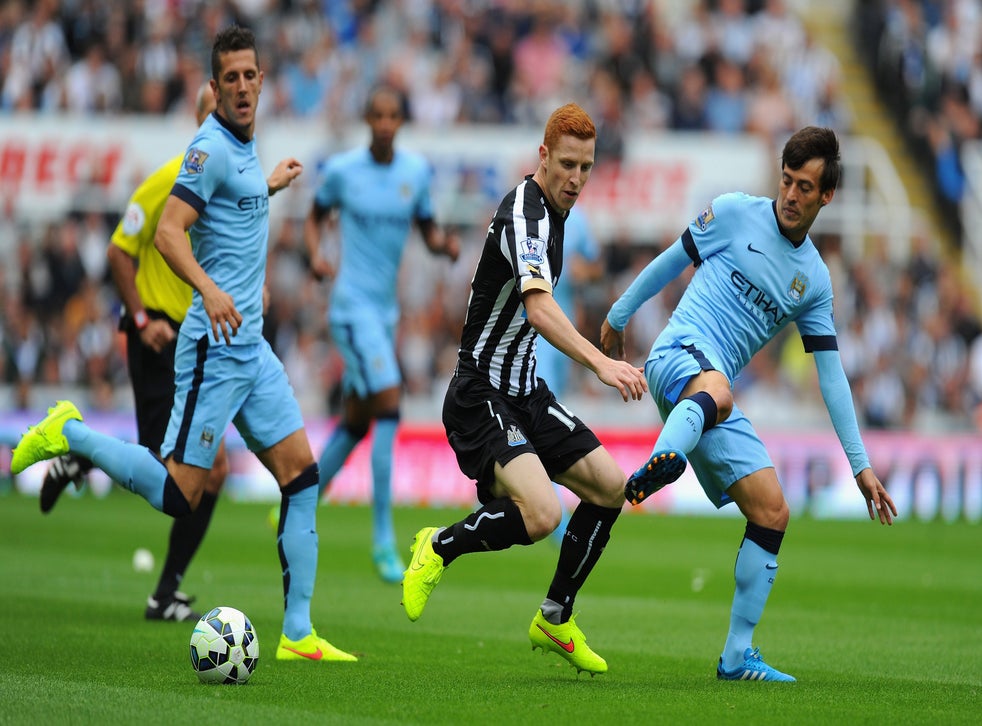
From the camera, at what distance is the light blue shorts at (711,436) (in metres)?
7.43

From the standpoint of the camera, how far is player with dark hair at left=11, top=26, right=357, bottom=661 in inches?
301

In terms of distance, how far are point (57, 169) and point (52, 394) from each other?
335 centimetres

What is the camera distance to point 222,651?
22.7 feet

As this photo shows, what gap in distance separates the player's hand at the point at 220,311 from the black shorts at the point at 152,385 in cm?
201

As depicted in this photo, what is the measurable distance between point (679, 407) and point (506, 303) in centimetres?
95

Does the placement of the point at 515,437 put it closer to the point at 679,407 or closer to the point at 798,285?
the point at 679,407

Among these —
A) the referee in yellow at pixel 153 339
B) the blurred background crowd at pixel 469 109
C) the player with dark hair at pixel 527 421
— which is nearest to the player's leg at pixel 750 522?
the player with dark hair at pixel 527 421

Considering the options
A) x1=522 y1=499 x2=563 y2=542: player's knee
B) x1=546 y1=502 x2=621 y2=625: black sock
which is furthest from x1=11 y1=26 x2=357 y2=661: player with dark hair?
x1=522 y1=499 x2=563 y2=542: player's knee

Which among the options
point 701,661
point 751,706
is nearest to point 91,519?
point 701,661

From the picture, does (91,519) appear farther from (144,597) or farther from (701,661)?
(701,661)

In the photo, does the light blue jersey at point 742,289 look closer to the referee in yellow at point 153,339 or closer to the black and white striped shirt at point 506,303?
the black and white striped shirt at point 506,303

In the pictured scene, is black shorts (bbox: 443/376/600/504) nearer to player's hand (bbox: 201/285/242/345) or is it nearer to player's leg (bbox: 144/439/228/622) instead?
player's hand (bbox: 201/285/242/345)

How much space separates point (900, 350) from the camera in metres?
23.0

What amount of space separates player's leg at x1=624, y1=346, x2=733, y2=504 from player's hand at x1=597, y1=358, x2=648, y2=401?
1.04 feet
